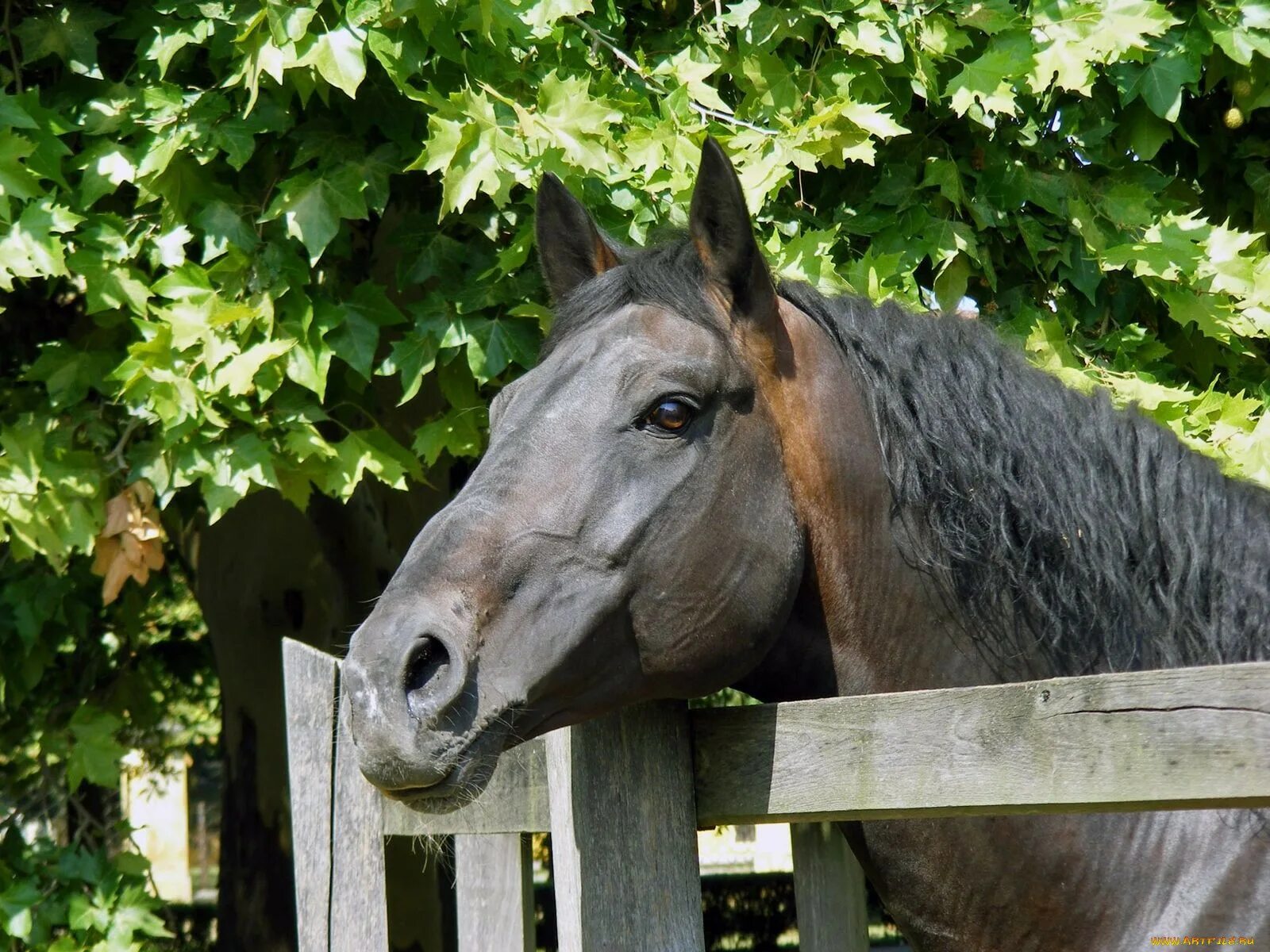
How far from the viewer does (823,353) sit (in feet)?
7.06

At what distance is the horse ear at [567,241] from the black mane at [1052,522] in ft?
0.99

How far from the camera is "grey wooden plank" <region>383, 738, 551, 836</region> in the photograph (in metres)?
1.90

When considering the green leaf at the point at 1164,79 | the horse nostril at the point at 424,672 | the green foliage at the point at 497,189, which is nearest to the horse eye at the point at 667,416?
the horse nostril at the point at 424,672

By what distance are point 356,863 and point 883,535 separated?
104cm

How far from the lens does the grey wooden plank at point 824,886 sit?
3.35 m

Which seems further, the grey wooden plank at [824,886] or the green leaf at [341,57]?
the grey wooden plank at [824,886]

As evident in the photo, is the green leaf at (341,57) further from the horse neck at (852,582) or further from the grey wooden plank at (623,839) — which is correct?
the grey wooden plank at (623,839)

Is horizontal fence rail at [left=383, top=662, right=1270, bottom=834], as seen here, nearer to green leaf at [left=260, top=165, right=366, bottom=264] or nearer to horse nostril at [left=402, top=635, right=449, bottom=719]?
horse nostril at [left=402, top=635, right=449, bottom=719]

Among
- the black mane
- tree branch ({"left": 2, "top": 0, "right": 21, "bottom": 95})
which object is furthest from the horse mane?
tree branch ({"left": 2, "top": 0, "right": 21, "bottom": 95})

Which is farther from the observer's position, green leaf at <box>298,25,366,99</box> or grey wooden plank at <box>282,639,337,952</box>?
green leaf at <box>298,25,366,99</box>

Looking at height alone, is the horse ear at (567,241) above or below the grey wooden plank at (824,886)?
above

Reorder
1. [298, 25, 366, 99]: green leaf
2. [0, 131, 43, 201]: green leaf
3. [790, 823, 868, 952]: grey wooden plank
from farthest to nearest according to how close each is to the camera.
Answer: [790, 823, 868, 952]: grey wooden plank, [0, 131, 43, 201]: green leaf, [298, 25, 366, 99]: green leaf

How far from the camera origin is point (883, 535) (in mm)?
2066

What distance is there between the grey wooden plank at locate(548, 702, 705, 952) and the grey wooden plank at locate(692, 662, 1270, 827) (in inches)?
2.8
